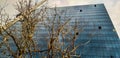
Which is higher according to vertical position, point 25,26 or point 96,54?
point 25,26

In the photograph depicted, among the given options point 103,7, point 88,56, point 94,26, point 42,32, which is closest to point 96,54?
point 88,56

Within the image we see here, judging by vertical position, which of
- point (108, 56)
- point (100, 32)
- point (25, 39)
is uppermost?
point (25, 39)

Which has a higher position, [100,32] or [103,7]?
[103,7]

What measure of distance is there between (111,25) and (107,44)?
10.2m

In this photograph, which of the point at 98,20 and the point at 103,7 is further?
the point at 103,7

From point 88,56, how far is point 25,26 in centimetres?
4502

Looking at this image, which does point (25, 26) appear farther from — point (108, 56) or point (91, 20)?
point (91, 20)

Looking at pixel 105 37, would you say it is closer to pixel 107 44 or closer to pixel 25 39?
pixel 107 44

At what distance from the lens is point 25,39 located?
39.2ft

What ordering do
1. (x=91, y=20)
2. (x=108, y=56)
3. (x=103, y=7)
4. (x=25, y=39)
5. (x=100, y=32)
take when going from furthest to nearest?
(x=103, y=7) → (x=91, y=20) → (x=100, y=32) → (x=108, y=56) → (x=25, y=39)

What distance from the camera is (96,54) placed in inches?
2245

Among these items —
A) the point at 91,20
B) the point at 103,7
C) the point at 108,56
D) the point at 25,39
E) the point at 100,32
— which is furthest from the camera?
the point at 103,7

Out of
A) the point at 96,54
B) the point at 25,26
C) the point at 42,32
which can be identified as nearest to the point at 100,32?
the point at 96,54

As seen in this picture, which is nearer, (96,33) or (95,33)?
(95,33)
